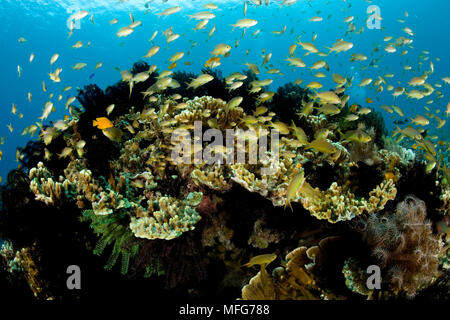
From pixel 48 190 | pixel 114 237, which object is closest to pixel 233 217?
pixel 114 237

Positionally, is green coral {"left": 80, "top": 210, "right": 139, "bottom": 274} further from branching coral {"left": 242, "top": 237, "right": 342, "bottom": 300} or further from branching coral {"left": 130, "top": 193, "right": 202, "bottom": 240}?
branching coral {"left": 242, "top": 237, "right": 342, "bottom": 300}

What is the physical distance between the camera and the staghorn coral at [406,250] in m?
3.07

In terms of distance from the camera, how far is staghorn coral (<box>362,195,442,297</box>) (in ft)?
10.1

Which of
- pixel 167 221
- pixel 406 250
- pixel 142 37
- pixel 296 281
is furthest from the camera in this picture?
pixel 142 37

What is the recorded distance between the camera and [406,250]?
10.4 ft

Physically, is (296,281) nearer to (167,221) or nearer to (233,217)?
(233,217)

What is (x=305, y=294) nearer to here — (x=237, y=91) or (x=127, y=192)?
(x=127, y=192)

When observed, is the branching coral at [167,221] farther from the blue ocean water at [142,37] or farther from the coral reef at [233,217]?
the blue ocean water at [142,37]

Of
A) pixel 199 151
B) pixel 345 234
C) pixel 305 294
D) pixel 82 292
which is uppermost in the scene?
pixel 199 151

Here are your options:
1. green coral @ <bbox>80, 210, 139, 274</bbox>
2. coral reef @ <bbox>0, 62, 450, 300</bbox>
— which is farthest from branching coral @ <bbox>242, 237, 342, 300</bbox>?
green coral @ <bbox>80, 210, 139, 274</bbox>
